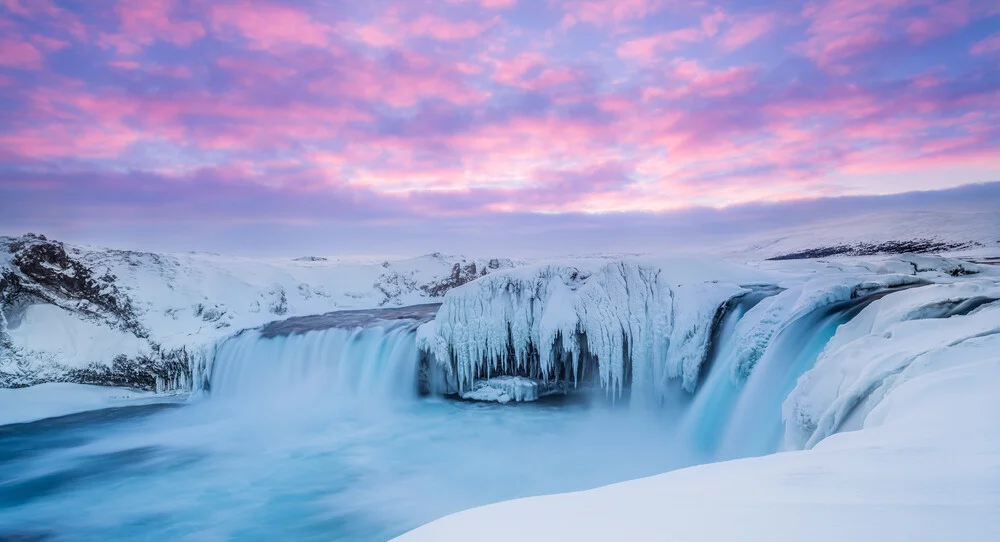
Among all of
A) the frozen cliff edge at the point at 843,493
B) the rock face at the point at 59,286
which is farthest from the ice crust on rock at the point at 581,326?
the rock face at the point at 59,286

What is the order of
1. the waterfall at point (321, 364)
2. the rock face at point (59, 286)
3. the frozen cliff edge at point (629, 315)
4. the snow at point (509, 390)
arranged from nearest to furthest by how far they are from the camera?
the frozen cliff edge at point (629, 315) → the snow at point (509, 390) → the waterfall at point (321, 364) → the rock face at point (59, 286)

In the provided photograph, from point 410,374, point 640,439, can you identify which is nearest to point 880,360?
point 640,439

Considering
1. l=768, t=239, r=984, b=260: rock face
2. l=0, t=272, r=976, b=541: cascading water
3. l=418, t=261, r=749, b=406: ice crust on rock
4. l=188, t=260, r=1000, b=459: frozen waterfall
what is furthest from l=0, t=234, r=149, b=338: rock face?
l=768, t=239, r=984, b=260: rock face

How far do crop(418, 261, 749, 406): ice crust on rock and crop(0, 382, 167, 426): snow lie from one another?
32.5ft

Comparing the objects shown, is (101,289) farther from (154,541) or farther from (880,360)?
(880,360)

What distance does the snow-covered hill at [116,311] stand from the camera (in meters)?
14.5

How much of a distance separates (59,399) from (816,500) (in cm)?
1888

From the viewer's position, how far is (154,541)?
6770 millimetres

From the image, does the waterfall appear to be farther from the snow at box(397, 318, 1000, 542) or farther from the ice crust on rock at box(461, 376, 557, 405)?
the snow at box(397, 318, 1000, 542)

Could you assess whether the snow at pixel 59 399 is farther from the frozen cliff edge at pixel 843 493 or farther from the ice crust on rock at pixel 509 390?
the frozen cliff edge at pixel 843 493

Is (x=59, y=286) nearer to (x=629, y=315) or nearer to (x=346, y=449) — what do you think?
(x=346, y=449)

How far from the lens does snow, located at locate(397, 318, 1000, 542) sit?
1.35m

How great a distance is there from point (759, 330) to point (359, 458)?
8030 mm

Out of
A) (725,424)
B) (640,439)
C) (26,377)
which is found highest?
(26,377)
